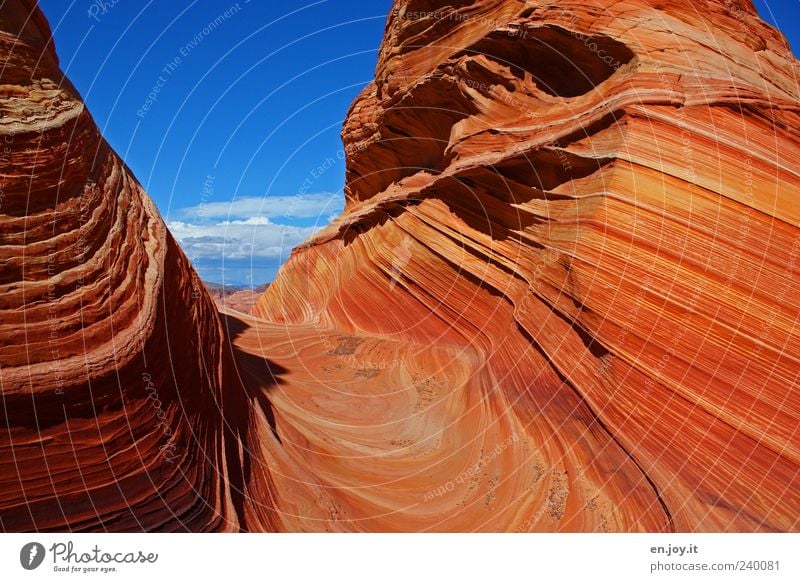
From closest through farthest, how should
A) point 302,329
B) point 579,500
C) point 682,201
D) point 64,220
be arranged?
point 64,220, point 579,500, point 682,201, point 302,329

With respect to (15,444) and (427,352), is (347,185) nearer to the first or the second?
(427,352)

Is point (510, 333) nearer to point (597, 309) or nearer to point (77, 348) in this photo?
point (597, 309)

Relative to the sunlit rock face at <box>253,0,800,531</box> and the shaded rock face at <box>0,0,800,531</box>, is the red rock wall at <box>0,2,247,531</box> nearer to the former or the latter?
the shaded rock face at <box>0,0,800,531</box>

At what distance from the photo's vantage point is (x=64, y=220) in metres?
4.42

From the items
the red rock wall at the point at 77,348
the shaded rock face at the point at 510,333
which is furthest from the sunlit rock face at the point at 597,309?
the red rock wall at the point at 77,348

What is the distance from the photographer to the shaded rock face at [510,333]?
14.0 feet

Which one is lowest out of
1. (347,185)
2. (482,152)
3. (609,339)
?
(609,339)

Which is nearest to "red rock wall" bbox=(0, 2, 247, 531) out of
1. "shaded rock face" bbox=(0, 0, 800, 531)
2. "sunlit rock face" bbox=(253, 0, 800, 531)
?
"shaded rock face" bbox=(0, 0, 800, 531)

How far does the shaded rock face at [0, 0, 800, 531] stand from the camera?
14.0 ft

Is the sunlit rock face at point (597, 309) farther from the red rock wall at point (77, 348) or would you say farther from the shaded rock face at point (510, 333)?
the red rock wall at point (77, 348)

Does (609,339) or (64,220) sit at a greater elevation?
(64,220)

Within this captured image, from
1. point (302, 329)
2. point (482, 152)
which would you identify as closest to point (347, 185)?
point (302, 329)

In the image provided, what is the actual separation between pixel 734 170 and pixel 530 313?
139 inches
